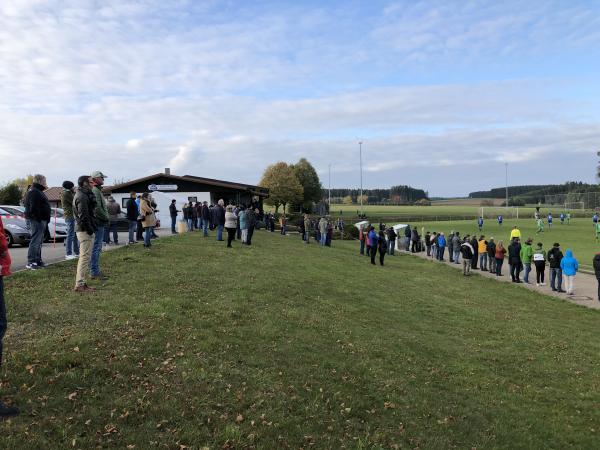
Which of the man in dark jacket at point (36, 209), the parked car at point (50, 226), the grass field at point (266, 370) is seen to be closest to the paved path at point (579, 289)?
the grass field at point (266, 370)

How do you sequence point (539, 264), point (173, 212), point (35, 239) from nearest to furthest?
point (35, 239) → point (539, 264) → point (173, 212)

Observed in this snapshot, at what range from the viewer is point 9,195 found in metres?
68.3

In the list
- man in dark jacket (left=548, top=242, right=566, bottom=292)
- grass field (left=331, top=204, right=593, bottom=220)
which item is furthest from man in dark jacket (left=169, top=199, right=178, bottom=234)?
grass field (left=331, top=204, right=593, bottom=220)

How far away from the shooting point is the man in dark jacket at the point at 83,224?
348 inches

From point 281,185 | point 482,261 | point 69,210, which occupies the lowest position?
point 482,261

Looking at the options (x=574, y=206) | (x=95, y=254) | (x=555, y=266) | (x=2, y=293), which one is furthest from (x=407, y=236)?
(x=574, y=206)

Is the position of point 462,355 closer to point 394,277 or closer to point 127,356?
point 127,356

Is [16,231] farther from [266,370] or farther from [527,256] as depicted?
[527,256]

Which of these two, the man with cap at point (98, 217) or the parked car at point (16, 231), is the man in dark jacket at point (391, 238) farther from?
the man with cap at point (98, 217)

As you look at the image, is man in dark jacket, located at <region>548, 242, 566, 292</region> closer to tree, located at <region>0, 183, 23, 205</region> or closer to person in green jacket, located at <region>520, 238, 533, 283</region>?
person in green jacket, located at <region>520, 238, 533, 283</region>

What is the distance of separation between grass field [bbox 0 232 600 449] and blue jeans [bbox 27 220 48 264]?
416 millimetres

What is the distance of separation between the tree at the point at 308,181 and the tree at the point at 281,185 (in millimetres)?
11971

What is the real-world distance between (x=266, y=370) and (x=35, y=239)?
7.10 m

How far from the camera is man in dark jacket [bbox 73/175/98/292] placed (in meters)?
8.84
